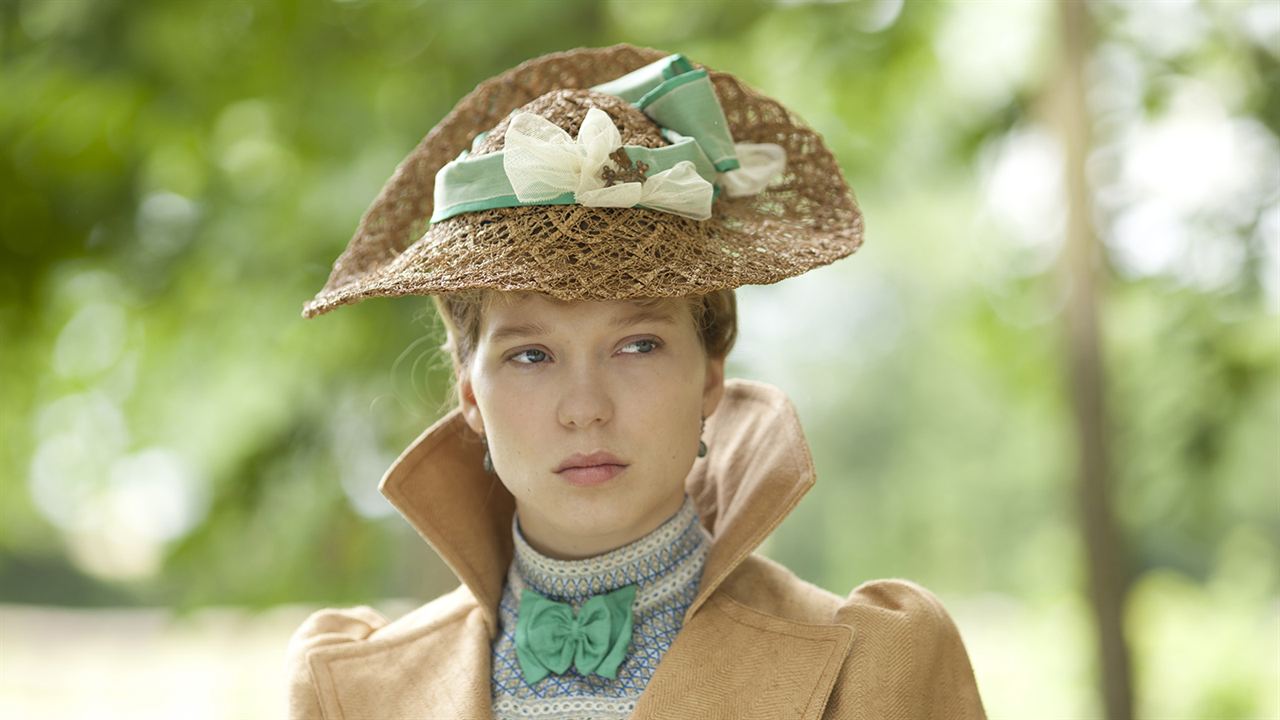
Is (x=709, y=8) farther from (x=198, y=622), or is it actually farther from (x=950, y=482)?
(x=950, y=482)

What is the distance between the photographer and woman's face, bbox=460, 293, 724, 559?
6.51 ft

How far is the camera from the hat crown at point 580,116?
2.06m

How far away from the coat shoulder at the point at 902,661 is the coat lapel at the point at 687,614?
1.7 inches

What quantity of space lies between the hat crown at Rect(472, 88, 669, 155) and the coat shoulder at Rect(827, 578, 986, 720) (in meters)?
0.77

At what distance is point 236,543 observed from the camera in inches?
165

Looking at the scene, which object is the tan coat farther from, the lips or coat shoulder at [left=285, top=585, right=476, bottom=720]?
the lips

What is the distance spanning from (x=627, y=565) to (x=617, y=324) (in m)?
0.41

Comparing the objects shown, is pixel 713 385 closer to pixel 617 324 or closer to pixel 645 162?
pixel 617 324

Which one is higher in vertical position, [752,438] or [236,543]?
[752,438]

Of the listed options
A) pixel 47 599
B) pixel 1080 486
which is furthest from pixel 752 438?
pixel 47 599

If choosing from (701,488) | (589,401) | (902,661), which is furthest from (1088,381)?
(589,401)

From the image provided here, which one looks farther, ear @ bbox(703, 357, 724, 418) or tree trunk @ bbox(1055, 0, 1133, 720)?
tree trunk @ bbox(1055, 0, 1133, 720)

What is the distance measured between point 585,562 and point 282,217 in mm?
2301

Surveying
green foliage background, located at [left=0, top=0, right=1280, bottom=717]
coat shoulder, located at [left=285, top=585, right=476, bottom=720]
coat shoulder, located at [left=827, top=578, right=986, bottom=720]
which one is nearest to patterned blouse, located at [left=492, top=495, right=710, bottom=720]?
coat shoulder, located at [left=285, top=585, right=476, bottom=720]
